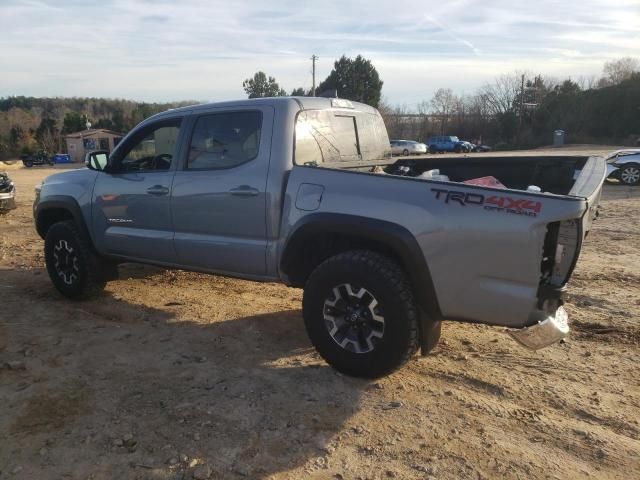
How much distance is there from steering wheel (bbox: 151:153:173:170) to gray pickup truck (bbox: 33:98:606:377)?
0.02 metres

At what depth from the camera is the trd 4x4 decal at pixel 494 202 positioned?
302 centimetres

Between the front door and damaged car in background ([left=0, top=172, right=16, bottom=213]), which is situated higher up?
the front door

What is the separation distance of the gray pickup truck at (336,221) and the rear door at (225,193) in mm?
13

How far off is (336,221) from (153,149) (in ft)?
7.68

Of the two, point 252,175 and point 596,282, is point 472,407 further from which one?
point 596,282

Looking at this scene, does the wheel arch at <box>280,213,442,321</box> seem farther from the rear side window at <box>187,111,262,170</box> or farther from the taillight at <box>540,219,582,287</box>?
the rear side window at <box>187,111,262,170</box>

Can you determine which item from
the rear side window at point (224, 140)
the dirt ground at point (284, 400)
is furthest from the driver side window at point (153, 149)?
the dirt ground at point (284, 400)

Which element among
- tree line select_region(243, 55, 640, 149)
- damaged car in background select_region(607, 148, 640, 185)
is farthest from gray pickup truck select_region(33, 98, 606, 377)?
tree line select_region(243, 55, 640, 149)

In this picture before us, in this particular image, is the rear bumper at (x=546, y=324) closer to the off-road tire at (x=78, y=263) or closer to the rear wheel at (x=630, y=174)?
the off-road tire at (x=78, y=263)

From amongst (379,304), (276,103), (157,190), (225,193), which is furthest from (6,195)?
(379,304)

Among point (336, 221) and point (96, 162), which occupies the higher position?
point (96, 162)

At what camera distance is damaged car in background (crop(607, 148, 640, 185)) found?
14781 mm

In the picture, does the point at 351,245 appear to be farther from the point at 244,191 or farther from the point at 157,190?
the point at 157,190

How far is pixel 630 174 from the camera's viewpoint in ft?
48.7
